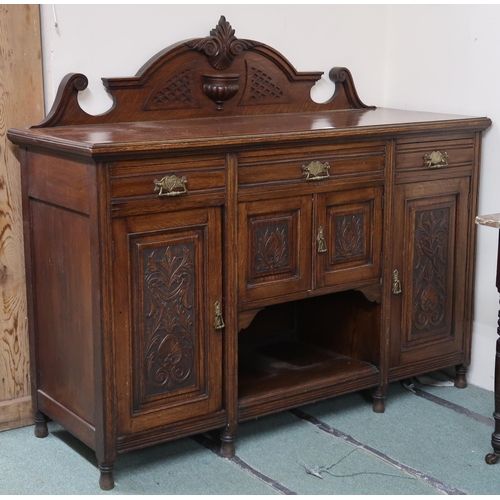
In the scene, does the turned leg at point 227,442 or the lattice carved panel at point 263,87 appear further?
the lattice carved panel at point 263,87

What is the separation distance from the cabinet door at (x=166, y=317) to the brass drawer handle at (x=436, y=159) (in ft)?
3.16

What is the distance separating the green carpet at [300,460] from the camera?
9.32 feet

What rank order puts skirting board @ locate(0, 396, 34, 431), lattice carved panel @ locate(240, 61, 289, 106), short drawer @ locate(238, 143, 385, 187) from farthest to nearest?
1. lattice carved panel @ locate(240, 61, 289, 106)
2. skirting board @ locate(0, 396, 34, 431)
3. short drawer @ locate(238, 143, 385, 187)

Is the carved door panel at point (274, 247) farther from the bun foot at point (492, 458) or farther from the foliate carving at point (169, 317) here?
the bun foot at point (492, 458)

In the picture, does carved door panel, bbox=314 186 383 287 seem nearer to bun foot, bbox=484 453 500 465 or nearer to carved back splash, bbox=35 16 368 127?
Result: carved back splash, bbox=35 16 368 127

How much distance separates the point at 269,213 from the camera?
118 inches

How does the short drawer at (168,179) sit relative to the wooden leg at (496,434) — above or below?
above

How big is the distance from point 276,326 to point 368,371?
0.55 m

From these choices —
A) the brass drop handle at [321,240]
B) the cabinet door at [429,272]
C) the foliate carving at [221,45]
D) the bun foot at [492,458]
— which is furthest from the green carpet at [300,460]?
the foliate carving at [221,45]

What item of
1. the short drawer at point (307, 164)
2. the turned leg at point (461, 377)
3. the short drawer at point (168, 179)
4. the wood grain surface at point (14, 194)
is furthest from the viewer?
the turned leg at point (461, 377)

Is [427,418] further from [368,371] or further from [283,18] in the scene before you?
[283,18]

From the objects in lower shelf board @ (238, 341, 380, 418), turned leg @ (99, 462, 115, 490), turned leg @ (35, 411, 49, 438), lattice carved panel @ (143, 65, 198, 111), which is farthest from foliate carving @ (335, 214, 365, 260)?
turned leg @ (35, 411, 49, 438)

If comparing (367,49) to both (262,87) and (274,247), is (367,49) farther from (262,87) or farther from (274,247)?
(274,247)

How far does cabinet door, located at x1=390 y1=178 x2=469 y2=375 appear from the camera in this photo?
3393mm
